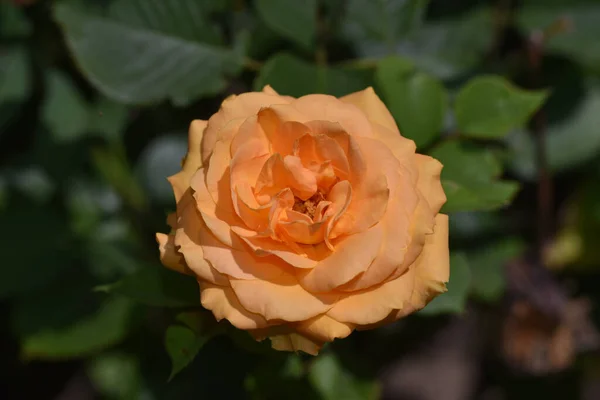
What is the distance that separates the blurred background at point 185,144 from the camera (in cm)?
73

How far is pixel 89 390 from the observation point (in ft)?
4.53

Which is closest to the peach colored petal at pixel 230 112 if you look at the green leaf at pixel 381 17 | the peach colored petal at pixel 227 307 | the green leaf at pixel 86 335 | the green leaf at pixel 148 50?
the peach colored petal at pixel 227 307

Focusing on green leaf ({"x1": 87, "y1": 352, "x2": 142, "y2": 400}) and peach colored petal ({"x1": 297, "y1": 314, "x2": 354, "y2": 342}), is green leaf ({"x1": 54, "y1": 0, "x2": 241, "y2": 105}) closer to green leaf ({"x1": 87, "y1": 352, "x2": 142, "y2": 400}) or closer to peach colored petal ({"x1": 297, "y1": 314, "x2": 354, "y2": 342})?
peach colored petal ({"x1": 297, "y1": 314, "x2": 354, "y2": 342})

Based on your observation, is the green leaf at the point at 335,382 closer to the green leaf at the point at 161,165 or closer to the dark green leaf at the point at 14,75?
the green leaf at the point at 161,165

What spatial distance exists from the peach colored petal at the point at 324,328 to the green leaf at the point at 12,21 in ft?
2.44

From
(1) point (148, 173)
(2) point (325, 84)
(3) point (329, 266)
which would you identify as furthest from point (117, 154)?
(3) point (329, 266)

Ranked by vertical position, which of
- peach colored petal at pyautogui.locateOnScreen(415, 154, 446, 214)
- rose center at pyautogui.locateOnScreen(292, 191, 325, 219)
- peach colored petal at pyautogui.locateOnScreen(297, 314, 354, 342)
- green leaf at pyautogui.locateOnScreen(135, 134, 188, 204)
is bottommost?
green leaf at pyautogui.locateOnScreen(135, 134, 188, 204)

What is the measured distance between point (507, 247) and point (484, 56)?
296 mm

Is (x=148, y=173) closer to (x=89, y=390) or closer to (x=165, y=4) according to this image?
(x=165, y=4)

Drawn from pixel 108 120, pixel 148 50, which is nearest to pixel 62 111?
pixel 108 120

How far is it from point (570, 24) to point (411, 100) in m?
0.45

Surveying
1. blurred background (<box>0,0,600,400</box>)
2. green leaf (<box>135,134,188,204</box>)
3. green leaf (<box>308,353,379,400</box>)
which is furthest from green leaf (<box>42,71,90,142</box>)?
green leaf (<box>308,353,379,400</box>)

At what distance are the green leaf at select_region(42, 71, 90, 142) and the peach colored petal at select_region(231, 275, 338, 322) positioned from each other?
0.64 m

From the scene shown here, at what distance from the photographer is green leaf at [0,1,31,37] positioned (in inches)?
37.0
